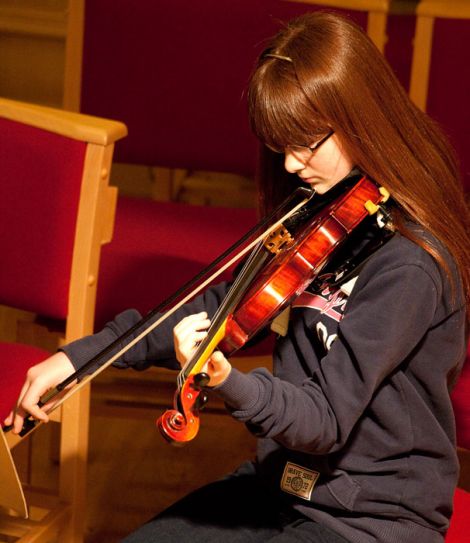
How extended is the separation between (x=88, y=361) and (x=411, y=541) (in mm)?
425

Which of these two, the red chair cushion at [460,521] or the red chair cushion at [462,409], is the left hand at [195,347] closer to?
the red chair cushion at [460,521]

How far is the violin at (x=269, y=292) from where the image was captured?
0.96 m

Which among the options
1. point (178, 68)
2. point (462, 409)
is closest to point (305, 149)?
point (462, 409)

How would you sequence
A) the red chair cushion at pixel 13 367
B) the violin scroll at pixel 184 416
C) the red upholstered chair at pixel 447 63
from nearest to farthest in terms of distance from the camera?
the violin scroll at pixel 184 416
the red chair cushion at pixel 13 367
the red upholstered chair at pixel 447 63

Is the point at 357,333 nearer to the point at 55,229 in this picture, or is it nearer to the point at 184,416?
the point at 184,416

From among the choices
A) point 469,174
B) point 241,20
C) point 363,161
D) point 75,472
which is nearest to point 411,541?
point 363,161

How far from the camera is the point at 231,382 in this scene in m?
1.00

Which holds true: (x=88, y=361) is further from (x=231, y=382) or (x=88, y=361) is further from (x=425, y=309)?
(x=425, y=309)

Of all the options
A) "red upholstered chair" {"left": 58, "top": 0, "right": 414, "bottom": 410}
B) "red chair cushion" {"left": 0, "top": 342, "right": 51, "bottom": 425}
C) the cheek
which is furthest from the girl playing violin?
"red upholstered chair" {"left": 58, "top": 0, "right": 414, "bottom": 410}

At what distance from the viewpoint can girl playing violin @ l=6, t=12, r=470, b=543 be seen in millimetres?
1069

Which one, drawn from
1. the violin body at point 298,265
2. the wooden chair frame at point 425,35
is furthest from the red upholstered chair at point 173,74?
the violin body at point 298,265

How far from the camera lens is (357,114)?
3.61 ft

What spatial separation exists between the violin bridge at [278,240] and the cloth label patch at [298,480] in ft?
0.82

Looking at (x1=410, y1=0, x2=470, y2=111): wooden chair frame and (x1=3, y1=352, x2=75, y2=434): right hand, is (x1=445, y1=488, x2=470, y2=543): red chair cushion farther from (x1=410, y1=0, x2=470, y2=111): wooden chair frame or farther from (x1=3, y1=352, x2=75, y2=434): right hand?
(x1=410, y1=0, x2=470, y2=111): wooden chair frame
